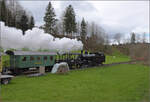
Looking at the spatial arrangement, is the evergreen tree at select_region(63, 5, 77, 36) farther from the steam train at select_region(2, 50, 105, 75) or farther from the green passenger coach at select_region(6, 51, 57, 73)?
the green passenger coach at select_region(6, 51, 57, 73)

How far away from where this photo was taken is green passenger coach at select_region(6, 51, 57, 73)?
20.2m

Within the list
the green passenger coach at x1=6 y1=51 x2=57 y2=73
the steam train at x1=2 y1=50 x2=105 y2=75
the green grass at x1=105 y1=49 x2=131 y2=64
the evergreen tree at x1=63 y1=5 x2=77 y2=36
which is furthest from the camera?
the green grass at x1=105 y1=49 x2=131 y2=64

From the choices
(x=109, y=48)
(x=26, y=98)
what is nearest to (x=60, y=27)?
(x=109, y=48)

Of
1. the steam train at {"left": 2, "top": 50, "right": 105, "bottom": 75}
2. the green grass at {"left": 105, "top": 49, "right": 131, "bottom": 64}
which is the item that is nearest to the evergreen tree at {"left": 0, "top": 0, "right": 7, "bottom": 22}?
the steam train at {"left": 2, "top": 50, "right": 105, "bottom": 75}

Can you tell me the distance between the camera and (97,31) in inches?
3221

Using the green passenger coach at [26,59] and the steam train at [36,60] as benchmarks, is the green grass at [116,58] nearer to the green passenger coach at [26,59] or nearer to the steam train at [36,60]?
the steam train at [36,60]

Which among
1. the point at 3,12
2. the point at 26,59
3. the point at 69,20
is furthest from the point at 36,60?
the point at 3,12

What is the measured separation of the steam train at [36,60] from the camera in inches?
798

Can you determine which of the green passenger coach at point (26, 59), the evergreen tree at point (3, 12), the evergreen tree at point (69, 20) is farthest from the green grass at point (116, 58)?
the evergreen tree at point (3, 12)

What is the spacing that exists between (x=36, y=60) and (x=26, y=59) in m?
1.61

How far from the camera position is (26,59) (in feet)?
68.3

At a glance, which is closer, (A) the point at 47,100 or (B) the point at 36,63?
(A) the point at 47,100

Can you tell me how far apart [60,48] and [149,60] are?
92.4 feet

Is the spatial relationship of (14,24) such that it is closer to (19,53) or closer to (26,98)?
(19,53)
